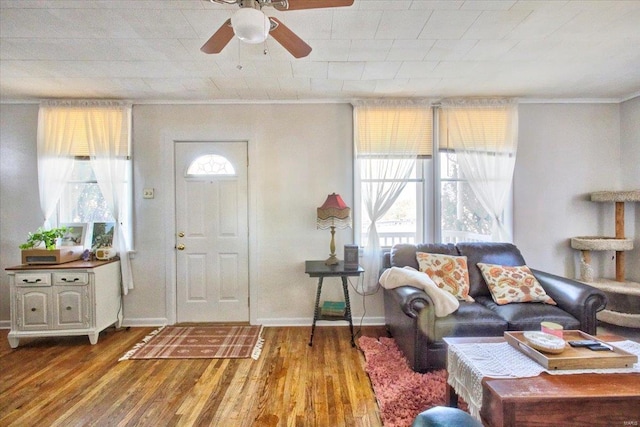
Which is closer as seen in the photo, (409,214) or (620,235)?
(620,235)

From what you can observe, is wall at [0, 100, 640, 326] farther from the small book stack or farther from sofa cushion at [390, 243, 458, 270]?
sofa cushion at [390, 243, 458, 270]

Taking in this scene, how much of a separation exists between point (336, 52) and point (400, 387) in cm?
257

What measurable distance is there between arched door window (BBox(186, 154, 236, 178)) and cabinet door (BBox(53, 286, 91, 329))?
1.63m

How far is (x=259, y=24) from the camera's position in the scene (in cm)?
139

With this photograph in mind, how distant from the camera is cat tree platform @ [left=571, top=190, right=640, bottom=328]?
3029mm

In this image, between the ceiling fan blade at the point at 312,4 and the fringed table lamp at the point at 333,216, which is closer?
the ceiling fan blade at the point at 312,4

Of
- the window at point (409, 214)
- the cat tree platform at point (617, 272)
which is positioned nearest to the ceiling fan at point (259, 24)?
the window at point (409, 214)

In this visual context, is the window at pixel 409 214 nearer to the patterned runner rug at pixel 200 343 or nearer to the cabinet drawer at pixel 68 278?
the patterned runner rug at pixel 200 343

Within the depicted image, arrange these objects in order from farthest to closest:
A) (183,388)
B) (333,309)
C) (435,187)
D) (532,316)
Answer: (435,187)
(333,309)
(532,316)
(183,388)

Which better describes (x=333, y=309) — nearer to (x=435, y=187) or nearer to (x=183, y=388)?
(x=183, y=388)

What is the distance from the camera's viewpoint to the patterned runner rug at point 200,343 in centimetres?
286

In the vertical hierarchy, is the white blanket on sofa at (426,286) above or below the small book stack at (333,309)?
above

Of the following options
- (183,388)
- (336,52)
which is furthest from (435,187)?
(183,388)

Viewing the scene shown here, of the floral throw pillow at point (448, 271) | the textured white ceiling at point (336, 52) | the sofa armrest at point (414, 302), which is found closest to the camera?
the textured white ceiling at point (336, 52)
